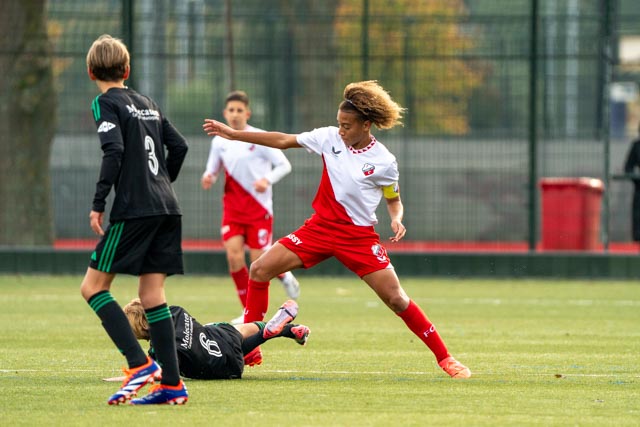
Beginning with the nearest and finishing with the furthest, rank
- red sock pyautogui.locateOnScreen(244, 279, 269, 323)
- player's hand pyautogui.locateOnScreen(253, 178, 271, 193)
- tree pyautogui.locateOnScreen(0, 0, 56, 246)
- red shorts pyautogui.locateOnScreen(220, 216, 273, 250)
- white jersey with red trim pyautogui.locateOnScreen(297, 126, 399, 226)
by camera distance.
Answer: white jersey with red trim pyautogui.locateOnScreen(297, 126, 399, 226) < red sock pyautogui.locateOnScreen(244, 279, 269, 323) < player's hand pyautogui.locateOnScreen(253, 178, 271, 193) < red shorts pyautogui.locateOnScreen(220, 216, 273, 250) < tree pyautogui.locateOnScreen(0, 0, 56, 246)

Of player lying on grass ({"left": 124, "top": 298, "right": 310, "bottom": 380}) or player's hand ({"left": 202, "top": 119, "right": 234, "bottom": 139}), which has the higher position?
player's hand ({"left": 202, "top": 119, "right": 234, "bottom": 139})

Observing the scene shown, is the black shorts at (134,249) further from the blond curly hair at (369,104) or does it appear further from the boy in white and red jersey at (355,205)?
the blond curly hair at (369,104)

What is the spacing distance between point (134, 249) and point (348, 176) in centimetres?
200

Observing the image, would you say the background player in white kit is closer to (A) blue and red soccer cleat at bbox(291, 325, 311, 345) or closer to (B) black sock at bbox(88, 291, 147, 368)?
(A) blue and red soccer cleat at bbox(291, 325, 311, 345)

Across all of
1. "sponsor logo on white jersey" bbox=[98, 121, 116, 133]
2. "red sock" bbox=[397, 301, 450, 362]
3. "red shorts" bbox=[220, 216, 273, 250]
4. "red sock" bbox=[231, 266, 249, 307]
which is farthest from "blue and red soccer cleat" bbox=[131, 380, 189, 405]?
"red shorts" bbox=[220, 216, 273, 250]

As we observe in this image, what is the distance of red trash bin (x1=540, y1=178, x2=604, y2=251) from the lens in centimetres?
1834

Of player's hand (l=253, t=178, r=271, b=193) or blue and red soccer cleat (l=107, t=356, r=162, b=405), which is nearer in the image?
blue and red soccer cleat (l=107, t=356, r=162, b=405)

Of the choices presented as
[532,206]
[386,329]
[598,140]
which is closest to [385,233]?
[532,206]

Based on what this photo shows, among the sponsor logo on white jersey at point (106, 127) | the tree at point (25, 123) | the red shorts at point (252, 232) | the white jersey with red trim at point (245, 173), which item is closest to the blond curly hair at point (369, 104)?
the sponsor logo on white jersey at point (106, 127)

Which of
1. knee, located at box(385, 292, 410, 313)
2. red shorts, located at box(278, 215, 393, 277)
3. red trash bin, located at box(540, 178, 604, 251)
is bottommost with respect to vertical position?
Result: red trash bin, located at box(540, 178, 604, 251)

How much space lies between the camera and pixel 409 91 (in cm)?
1877

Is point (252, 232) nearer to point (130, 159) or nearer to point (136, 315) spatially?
point (136, 315)

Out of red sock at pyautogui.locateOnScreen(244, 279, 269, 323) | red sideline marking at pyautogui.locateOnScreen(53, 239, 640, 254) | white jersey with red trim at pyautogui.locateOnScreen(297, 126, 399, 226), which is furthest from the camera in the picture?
red sideline marking at pyautogui.locateOnScreen(53, 239, 640, 254)

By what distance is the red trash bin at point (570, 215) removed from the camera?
60.2 ft
